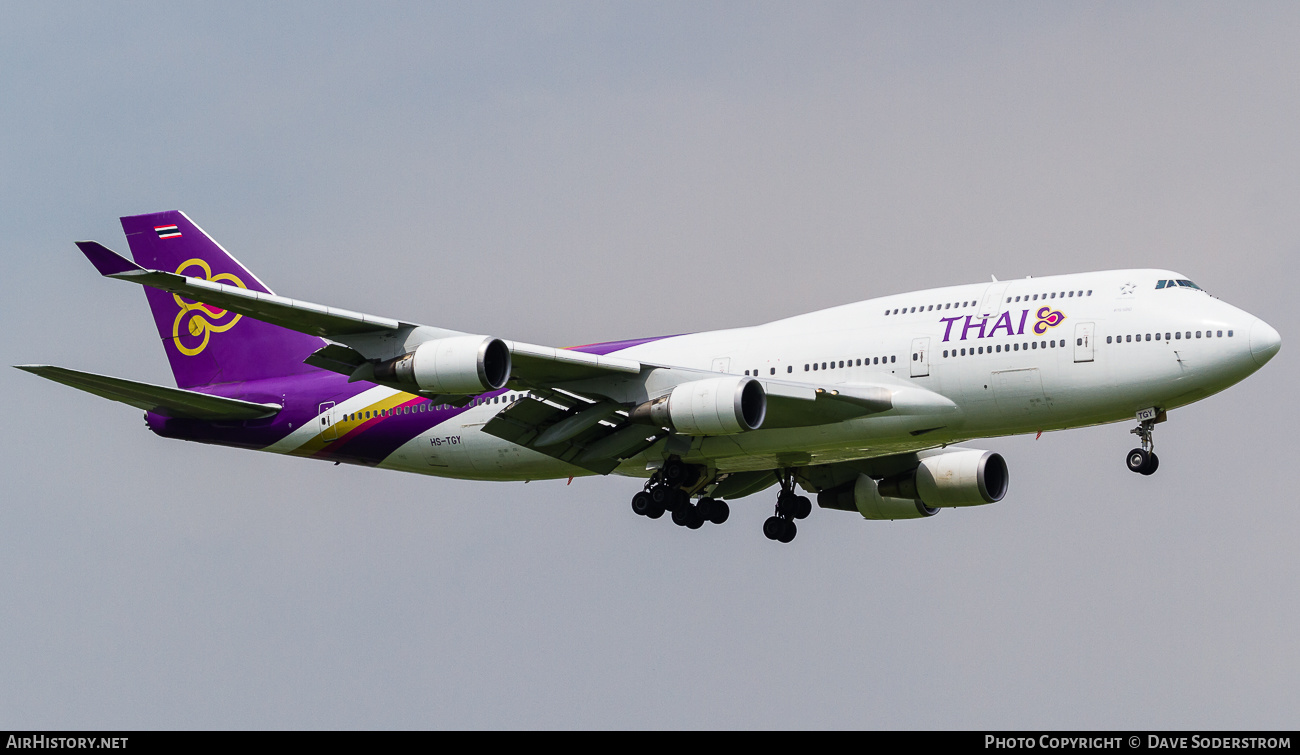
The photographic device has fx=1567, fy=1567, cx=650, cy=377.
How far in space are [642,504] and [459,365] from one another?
7.74m

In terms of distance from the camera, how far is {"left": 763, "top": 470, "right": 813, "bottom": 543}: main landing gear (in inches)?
1663

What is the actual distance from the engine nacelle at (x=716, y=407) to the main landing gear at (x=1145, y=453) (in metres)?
8.25

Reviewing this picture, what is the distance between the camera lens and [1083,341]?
113 feet

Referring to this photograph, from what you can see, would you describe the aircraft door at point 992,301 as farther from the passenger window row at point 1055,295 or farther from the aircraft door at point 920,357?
the aircraft door at point 920,357

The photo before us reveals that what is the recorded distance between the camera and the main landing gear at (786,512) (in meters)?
42.2

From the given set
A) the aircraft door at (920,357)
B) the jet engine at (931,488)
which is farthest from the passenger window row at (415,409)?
the aircraft door at (920,357)

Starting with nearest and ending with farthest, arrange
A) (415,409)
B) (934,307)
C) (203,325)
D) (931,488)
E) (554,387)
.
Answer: (934,307) < (554,387) < (415,409) < (931,488) < (203,325)

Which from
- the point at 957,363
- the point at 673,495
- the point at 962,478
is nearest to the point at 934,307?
the point at 957,363

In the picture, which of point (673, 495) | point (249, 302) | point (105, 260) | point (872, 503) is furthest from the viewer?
point (872, 503)

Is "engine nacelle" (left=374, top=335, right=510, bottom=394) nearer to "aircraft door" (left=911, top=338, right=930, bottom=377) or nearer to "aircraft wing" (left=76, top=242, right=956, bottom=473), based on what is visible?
"aircraft wing" (left=76, top=242, right=956, bottom=473)

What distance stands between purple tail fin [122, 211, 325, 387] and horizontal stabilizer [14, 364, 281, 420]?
179cm

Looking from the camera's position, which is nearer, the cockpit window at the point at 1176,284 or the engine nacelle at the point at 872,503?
the cockpit window at the point at 1176,284

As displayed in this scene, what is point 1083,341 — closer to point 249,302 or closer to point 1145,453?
point 1145,453

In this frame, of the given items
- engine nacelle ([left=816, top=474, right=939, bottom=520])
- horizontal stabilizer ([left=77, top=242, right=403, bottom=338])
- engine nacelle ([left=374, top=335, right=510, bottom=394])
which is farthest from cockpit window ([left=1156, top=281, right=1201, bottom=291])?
horizontal stabilizer ([left=77, top=242, right=403, bottom=338])
